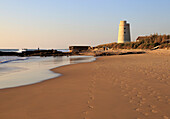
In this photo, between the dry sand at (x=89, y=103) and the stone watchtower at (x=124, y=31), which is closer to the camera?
the dry sand at (x=89, y=103)

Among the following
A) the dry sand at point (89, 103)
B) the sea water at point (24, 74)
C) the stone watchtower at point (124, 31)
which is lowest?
the dry sand at point (89, 103)

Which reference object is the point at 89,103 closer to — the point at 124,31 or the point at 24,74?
the point at 24,74

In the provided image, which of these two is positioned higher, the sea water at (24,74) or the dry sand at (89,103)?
the sea water at (24,74)

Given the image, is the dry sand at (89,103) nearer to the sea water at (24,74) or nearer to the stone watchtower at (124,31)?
the sea water at (24,74)

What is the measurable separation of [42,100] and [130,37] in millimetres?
66532

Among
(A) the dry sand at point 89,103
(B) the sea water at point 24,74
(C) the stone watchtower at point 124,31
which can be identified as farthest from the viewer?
(C) the stone watchtower at point 124,31

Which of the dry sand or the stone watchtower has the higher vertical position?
Answer: the stone watchtower

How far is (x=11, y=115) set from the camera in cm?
393

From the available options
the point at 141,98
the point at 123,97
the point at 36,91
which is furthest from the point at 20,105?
the point at 141,98

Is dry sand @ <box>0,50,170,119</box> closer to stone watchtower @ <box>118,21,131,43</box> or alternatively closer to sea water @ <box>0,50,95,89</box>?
sea water @ <box>0,50,95,89</box>

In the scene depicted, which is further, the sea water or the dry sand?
A: the sea water

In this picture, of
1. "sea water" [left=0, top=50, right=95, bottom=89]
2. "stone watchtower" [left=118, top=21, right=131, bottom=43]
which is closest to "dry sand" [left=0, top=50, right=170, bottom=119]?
"sea water" [left=0, top=50, right=95, bottom=89]

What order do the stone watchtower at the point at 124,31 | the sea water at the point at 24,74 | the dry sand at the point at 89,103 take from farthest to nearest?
the stone watchtower at the point at 124,31, the sea water at the point at 24,74, the dry sand at the point at 89,103

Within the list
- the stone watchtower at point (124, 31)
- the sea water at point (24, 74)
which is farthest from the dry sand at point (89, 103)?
the stone watchtower at point (124, 31)
